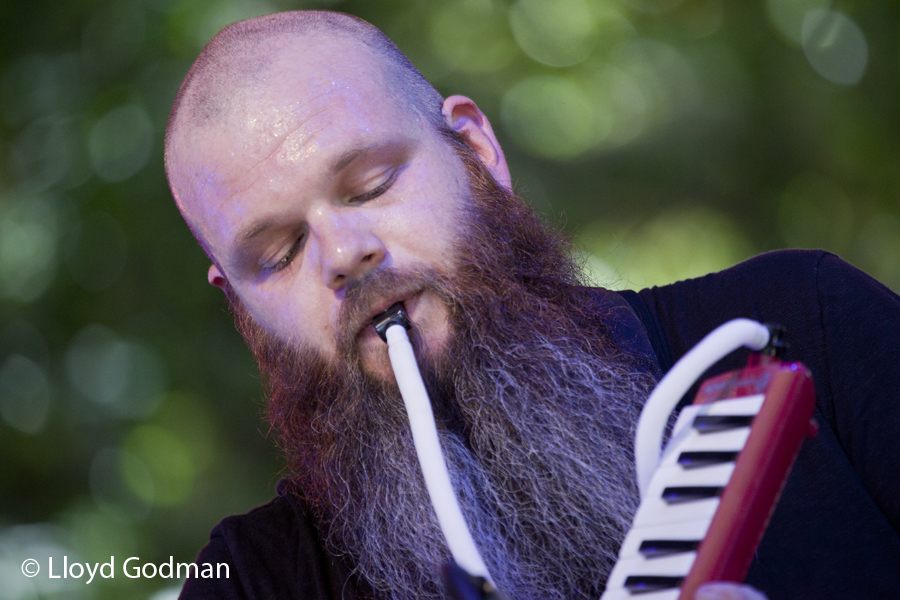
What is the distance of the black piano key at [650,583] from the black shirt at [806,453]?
0.41 m

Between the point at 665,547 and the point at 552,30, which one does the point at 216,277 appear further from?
the point at 552,30

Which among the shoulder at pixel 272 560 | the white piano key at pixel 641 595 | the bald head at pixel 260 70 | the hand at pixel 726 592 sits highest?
the bald head at pixel 260 70

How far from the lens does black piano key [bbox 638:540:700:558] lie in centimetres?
59

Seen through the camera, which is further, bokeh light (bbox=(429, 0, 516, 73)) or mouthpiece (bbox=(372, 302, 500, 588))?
bokeh light (bbox=(429, 0, 516, 73))

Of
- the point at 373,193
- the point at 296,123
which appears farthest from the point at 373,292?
the point at 296,123

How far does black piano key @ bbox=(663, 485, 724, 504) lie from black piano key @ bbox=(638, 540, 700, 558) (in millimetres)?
32

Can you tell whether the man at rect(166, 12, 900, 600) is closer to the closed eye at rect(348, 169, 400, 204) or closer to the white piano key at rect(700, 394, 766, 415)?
the closed eye at rect(348, 169, 400, 204)

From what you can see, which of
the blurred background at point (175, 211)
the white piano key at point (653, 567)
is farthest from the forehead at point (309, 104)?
the blurred background at point (175, 211)

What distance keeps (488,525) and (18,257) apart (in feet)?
5.80

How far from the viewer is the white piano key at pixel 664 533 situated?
1.90ft

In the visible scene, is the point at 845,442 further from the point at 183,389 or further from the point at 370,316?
the point at 183,389

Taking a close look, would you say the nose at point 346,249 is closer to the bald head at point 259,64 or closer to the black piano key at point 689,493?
the bald head at point 259,64

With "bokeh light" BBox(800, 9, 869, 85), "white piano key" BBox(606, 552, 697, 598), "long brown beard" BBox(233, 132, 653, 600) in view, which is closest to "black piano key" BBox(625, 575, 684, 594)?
"white piano key" BBox(606, 552, 697, 598)

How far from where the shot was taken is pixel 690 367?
621 mm
